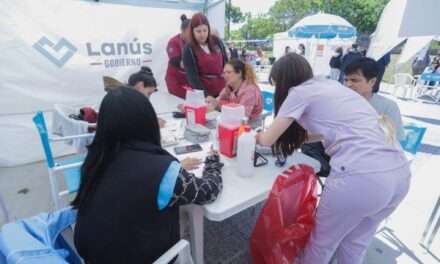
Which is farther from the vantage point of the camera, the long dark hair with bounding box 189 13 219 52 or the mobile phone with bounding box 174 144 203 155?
the long dark hair with bounding box 189 13 219 52

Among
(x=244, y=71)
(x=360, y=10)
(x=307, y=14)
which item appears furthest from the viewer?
(x=307, y=14)

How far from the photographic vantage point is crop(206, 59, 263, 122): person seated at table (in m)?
1.83

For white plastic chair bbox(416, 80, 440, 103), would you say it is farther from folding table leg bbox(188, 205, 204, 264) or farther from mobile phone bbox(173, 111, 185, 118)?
folding table leg bbox(188, 205, 204, 264)

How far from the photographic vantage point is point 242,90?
1.89 meters

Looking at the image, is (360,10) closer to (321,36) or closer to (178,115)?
(321,36)

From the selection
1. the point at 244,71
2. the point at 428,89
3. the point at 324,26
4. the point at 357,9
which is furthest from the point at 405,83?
the point at 357,9

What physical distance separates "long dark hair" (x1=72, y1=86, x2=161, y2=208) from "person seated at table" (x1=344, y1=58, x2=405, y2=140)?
144cm

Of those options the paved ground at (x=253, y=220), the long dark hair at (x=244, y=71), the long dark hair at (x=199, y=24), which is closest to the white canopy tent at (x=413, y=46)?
the paved ground at (x=253, y=220)

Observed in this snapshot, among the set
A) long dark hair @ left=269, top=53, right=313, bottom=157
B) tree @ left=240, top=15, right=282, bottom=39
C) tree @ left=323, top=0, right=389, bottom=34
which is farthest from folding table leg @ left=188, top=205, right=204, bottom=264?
tree @ left=240, top=15, right=282, bottom=39

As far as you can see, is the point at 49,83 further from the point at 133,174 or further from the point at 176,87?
the point at 133,174

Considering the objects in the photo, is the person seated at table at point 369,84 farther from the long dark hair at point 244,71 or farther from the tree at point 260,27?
the tree at point 260,27

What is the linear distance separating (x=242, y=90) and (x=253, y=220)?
1.06 m

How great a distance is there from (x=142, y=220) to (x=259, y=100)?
138cm

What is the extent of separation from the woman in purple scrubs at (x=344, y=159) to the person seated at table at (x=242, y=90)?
0.71 meters
